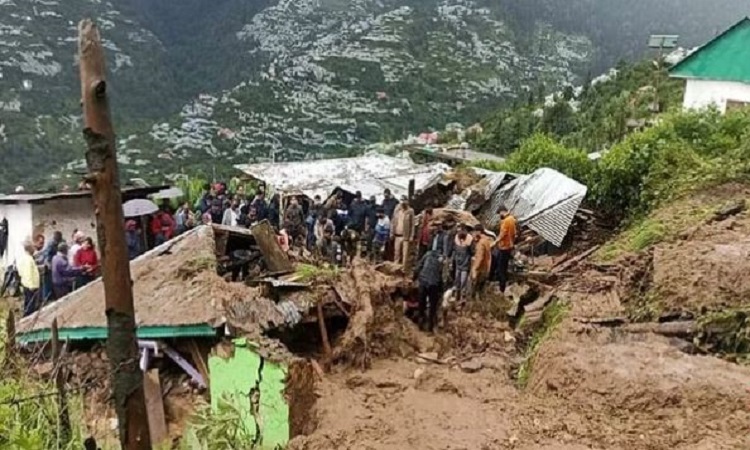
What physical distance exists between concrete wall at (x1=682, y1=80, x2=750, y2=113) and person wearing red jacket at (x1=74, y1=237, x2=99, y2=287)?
19000 millimetres

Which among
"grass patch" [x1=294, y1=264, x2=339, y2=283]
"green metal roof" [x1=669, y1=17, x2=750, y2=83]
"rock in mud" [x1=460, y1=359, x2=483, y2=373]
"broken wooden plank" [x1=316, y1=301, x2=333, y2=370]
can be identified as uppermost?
"green metal roof" [x1=669, y1=17, x2=750, y2=83]

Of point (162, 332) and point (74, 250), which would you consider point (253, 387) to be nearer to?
point (162, 332)

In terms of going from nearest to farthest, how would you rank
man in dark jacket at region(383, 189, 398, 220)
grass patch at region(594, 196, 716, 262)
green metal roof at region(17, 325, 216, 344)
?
green metal roof at region(17, 325, 216, 344), grass patch at region(594, 196, 716, 262), man in dark jacket at region(383, 189, 398, 220)

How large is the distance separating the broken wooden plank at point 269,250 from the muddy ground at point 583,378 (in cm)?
215

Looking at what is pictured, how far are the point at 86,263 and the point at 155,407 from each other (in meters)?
3.38

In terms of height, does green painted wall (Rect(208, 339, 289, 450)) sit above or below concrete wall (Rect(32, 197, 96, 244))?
below

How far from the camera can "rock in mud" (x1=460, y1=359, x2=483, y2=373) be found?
11188mm

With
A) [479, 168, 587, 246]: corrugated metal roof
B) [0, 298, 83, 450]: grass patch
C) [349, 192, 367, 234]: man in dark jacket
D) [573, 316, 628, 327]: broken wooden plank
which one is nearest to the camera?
[0, 298, 83, 450]: grass patch

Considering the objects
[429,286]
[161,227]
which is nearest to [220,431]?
[429,286]

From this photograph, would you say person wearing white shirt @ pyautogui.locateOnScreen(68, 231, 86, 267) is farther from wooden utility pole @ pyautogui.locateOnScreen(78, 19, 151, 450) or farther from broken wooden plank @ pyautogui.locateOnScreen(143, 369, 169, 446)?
wooden utility pole @ pyautogui.locateOnScreen(78, 19, 151, 450)

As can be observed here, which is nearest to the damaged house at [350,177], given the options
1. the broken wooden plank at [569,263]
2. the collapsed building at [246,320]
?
the broken wooden plank at [569,263]

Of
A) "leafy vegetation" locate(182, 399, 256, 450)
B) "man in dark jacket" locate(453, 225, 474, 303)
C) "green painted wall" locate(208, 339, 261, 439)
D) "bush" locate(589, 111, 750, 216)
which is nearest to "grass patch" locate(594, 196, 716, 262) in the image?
"bush" locate(589, 111, 750, 216)

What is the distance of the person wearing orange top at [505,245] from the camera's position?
12961 millimetres

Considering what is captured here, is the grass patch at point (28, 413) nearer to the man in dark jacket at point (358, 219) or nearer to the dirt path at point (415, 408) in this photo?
the dirt path at point (415, 408)
